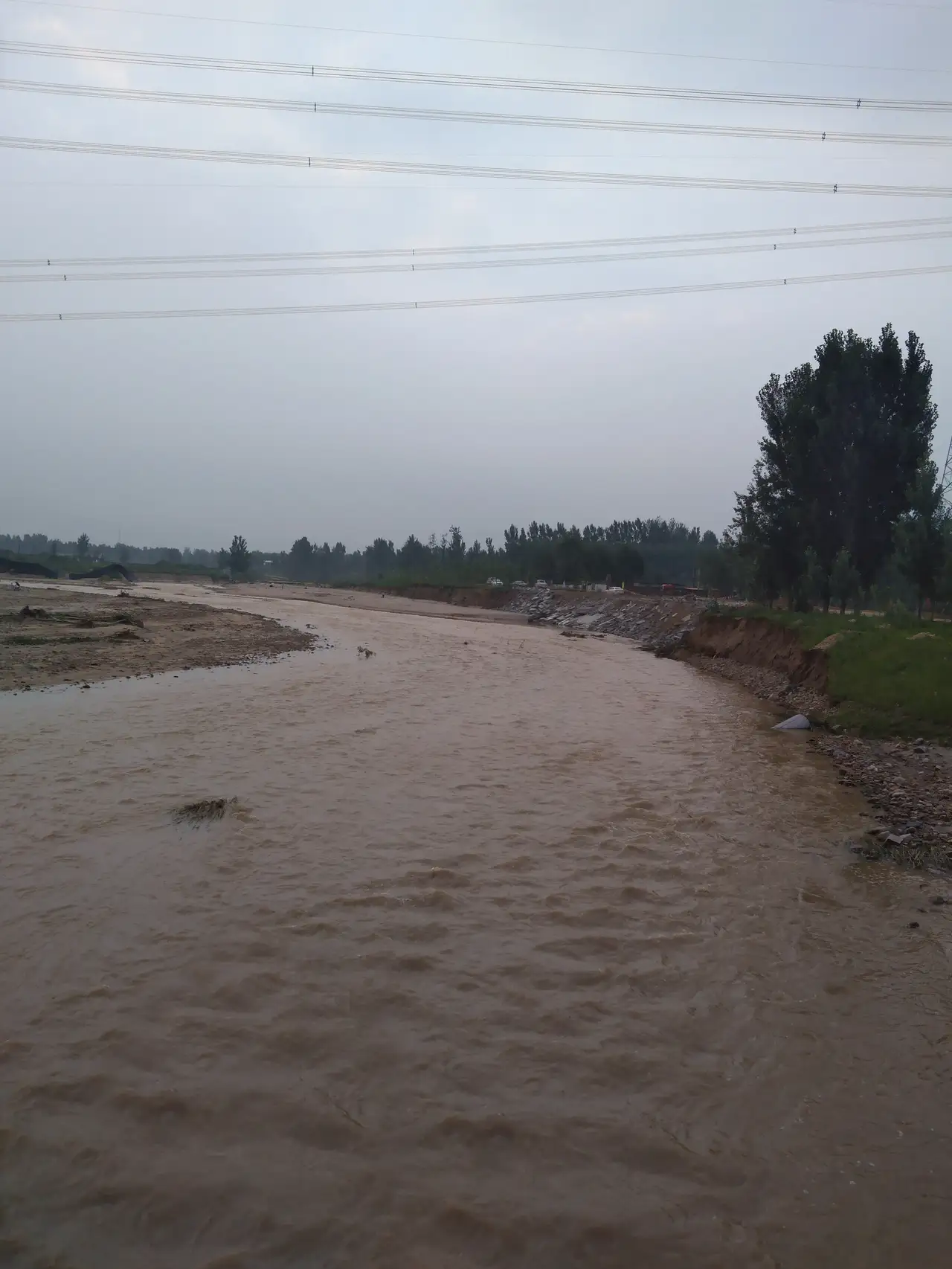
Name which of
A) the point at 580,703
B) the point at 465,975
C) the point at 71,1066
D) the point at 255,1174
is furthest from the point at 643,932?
the point at 580,703

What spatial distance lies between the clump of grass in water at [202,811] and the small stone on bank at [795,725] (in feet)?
37.6

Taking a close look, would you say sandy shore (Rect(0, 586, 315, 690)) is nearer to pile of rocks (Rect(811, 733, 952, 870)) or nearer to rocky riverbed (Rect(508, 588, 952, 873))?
rocky riverbed (Rect(508, 588, 952, 873))

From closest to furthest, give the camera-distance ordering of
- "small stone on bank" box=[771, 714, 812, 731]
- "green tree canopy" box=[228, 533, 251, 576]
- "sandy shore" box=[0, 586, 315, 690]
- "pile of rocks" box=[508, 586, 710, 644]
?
1. "small stone on bank" box=[771, 714, 812, 731]
2. "sandy shore" box=[0, 586, 315, 690]
3. "pile of rocks" box=[508, 586, 710, 644]
4. "green tree canopy" box=[228, 533, 251, 576]

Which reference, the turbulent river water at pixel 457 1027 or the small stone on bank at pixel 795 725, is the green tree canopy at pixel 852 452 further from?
the turbulent river water at pixel 457 1027

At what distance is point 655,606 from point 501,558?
233 ft

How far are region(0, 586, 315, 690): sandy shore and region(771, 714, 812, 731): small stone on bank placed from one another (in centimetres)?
1447

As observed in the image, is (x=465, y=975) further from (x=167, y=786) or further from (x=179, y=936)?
(x=167, y=786)

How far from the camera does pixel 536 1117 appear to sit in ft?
13.7

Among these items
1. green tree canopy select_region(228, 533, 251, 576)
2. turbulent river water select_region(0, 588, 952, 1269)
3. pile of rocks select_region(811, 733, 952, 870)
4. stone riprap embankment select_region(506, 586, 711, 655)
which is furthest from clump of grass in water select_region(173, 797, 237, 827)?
green tree canopy select_region(228, 533, 251, 576)

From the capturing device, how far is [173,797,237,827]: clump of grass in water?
863 cm

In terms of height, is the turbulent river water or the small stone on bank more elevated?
the small stone on bank

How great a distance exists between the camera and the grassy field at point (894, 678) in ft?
45.5

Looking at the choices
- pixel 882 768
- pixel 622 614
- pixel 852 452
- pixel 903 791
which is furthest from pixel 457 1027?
pixel 622 614

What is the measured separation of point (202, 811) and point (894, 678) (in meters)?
13.6
